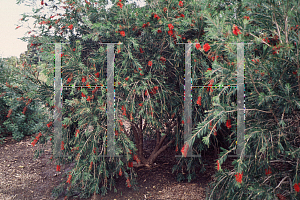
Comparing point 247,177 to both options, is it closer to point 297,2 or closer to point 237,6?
point 297,2

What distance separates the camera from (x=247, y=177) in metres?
2.28

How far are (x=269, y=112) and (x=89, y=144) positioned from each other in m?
2.02

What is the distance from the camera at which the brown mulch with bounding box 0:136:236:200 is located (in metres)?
3.27

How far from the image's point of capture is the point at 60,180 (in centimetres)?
A: 416

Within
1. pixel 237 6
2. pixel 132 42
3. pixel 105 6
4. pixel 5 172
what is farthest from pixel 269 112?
pixel 5 172
